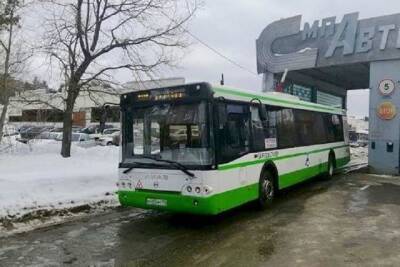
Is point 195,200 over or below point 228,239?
over

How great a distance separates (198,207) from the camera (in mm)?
8258

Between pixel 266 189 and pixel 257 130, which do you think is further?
pixel 266 189

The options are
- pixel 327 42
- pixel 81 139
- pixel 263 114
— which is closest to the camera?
pixel 263 114

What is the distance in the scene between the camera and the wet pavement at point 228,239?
22.2ft

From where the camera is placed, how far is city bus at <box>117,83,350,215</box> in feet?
27.5

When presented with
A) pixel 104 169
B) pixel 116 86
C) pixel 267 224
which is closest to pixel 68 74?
pixel 116 86

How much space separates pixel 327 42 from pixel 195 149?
44.6 ft

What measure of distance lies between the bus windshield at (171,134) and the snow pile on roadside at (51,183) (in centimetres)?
247

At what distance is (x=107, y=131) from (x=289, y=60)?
2400 cm

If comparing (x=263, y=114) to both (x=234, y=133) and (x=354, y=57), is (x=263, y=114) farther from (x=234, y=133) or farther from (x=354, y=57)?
(x=354, y=57)

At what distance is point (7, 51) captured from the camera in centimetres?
1877

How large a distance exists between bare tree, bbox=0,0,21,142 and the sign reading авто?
11.0m

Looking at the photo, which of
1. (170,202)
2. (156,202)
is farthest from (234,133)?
(156,202)

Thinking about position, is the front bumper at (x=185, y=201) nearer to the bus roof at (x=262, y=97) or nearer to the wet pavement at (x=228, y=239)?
the wet pavement at (x=228, y=239)
